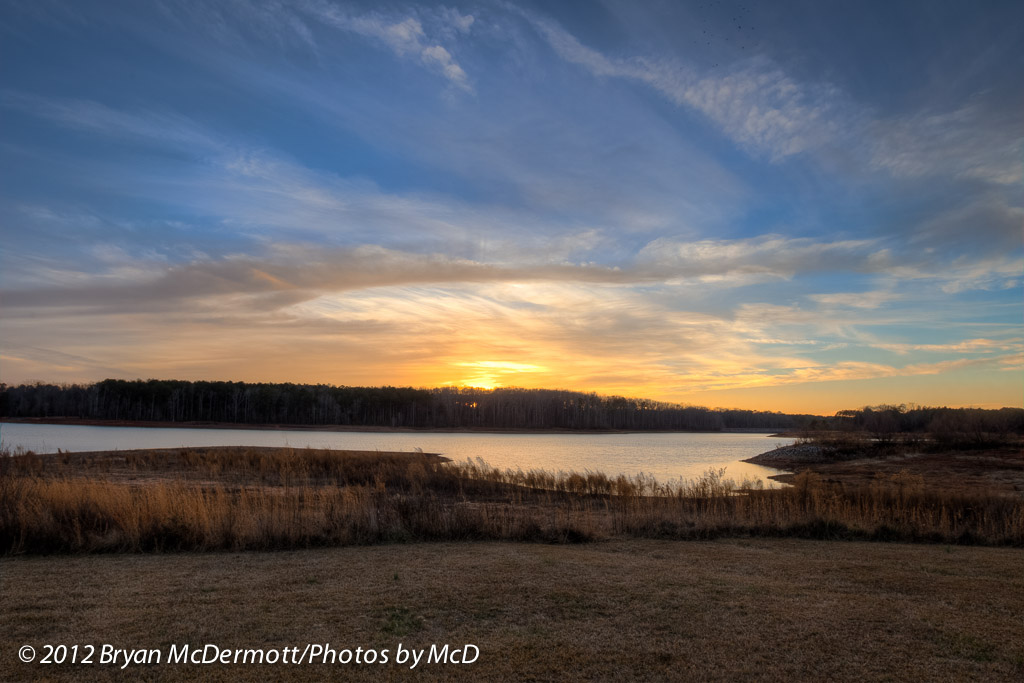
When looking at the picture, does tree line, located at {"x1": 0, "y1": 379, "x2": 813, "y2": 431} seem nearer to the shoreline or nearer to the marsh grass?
the shoreline

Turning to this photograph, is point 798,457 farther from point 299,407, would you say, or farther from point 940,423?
point 299,407

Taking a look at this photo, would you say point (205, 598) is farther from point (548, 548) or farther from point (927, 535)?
point (927, 535)

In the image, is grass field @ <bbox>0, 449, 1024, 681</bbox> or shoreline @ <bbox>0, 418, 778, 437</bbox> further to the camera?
shoreline @ <bbox>0, 418, 778, 437</bbox>

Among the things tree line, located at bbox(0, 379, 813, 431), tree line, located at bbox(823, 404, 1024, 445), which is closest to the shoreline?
tree line, located at bbox(0, 379, 813, 431)

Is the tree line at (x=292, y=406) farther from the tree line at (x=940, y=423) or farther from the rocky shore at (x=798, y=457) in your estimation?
the rocky shore at (x=798, y=457)

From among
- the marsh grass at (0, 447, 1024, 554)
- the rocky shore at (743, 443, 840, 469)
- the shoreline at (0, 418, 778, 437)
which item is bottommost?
the shoreline at (0, 418, 778, 437)

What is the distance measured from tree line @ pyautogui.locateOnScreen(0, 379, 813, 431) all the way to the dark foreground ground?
115866mm

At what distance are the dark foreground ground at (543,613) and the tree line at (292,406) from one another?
116 metres

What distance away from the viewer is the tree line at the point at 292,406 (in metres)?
116

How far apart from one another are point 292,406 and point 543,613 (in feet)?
406

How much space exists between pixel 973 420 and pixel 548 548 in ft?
235

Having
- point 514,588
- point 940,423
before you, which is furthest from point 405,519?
point 940,423

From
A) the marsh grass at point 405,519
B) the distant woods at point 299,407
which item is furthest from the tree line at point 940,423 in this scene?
the marsh grass at point 405,519

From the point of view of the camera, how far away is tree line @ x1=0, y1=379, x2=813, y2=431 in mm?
115875
